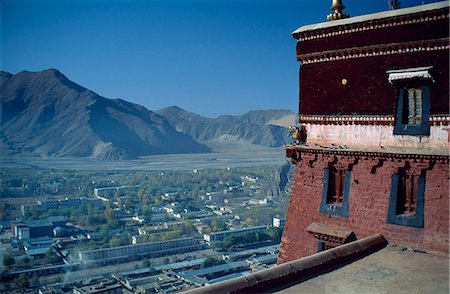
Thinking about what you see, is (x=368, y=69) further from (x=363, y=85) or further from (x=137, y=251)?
(x=137, y=251)

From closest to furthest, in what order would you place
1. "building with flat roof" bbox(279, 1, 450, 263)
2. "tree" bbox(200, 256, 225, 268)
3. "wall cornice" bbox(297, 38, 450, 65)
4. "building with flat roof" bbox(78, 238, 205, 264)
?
"building with flat roof" bbox(279, 1, 450, 263)
"wall cornice" bbox(297, 38, 450, 65)
"tree" bbox(200, 256, 225, 268)
"building with flat roof" bbox(78, 238, 205, 264)

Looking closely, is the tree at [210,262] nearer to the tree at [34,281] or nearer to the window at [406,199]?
the tree at [34,281]

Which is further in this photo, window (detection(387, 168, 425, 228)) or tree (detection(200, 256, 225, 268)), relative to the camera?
tree (detection(200, 256, 225, 268))

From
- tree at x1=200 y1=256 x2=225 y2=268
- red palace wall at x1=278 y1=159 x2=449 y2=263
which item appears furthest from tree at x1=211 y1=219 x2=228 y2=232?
red palace wall at x1=278 y1=159 x2=449 y2=263

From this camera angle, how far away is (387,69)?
9.38 metres

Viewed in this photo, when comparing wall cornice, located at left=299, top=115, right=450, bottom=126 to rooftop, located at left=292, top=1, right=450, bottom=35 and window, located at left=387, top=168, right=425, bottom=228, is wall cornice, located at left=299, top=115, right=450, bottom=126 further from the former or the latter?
rooftop, located at left=292, top=1, right=450, bottom=35

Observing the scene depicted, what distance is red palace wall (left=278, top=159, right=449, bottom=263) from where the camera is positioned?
8414 mm

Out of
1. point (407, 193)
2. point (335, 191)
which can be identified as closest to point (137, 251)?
point (335, 191)

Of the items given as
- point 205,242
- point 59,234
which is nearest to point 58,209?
point 59,234

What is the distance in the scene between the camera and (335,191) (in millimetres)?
10094

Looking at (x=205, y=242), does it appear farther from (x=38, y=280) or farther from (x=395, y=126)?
(x=395, y=126)

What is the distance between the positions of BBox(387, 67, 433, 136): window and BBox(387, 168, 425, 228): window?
882 mm

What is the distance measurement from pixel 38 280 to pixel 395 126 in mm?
54568

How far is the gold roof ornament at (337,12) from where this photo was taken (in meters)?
10.5
